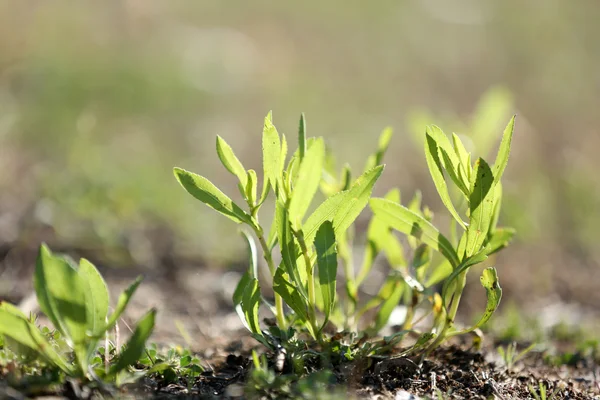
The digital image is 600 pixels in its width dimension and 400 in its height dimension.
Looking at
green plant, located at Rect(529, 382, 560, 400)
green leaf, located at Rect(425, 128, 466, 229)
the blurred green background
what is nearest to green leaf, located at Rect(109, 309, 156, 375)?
green leaf, located at Rect(425, 128, 466, 229)

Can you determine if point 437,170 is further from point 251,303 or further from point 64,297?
point 64,297

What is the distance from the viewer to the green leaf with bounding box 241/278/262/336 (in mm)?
1752

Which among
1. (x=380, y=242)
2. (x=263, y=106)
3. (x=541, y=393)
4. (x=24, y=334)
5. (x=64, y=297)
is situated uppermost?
(x=263, y=106)

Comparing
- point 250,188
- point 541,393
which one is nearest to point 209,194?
point 250,188

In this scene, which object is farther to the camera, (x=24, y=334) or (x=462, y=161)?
(x=462, y=161)

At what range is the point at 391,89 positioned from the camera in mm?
6922

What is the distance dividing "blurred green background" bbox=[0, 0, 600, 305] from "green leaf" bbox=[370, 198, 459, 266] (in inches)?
53.7

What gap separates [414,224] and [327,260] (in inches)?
11.4

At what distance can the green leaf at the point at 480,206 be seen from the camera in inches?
65.8

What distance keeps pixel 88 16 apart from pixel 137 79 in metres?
1.34

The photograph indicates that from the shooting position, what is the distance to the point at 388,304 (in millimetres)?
2088

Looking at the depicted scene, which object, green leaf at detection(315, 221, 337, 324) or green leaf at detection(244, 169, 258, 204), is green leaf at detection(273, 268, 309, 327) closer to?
green leaf at detection(315, 221, 337, 324)

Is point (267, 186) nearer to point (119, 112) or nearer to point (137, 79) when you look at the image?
point (119, 112)

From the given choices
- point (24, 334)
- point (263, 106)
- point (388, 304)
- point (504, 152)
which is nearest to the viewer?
point (24, 334)
